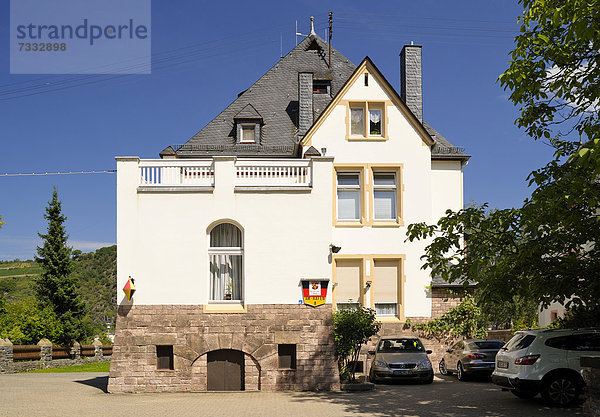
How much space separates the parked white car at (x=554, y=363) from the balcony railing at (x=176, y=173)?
9480 mm

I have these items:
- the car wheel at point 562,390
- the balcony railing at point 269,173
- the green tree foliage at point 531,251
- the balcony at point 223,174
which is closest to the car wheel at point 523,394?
the car wheel at point 562,390

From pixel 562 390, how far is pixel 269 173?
9536 mm

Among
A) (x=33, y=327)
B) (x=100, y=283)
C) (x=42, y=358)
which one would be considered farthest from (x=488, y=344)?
(x=100, y=283)

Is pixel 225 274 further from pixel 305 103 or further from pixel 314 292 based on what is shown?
pixel 305 103

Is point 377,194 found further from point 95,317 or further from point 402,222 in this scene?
point 95,317

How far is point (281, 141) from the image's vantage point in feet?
94.5

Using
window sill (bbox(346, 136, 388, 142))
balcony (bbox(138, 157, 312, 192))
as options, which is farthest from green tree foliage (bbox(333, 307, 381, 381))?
window sill (bbox(346, 136, 388, 142))

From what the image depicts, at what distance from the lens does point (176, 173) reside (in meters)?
19.1

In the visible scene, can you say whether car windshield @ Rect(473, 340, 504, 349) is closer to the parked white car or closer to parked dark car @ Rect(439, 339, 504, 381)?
parked dark car @ Rect(439, 339, 504, 381)

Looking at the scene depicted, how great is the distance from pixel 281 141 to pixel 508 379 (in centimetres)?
1621

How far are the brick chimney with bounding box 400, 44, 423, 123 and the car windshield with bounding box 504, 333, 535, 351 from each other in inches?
573

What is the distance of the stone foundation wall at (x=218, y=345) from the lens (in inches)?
715

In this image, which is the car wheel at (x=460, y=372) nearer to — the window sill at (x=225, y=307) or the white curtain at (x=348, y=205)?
the white curtain at (x=348, y=205)

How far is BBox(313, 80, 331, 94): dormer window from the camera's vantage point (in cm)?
3106
